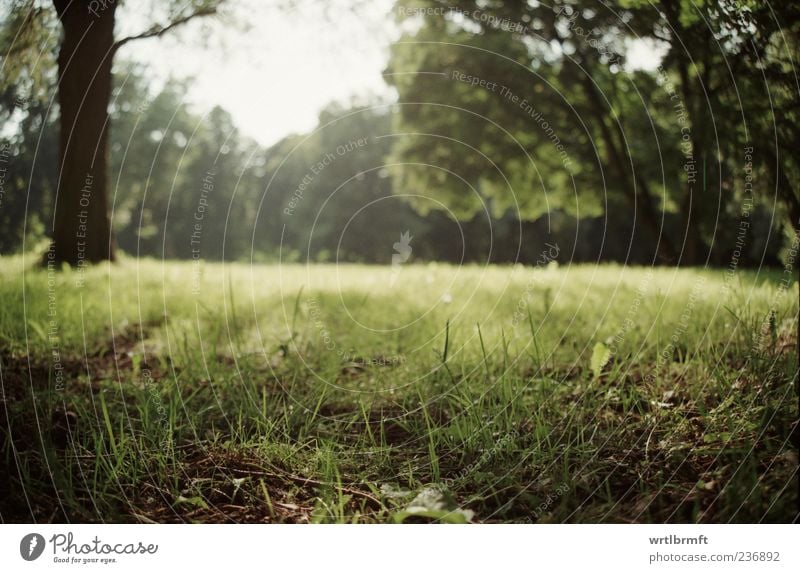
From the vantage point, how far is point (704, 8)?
8.34 feet

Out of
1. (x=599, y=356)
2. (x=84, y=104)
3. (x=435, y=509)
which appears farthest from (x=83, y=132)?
(x=599, y=356)

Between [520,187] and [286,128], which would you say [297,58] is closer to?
[286,128]

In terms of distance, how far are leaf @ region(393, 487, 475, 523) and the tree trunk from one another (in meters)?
3.13

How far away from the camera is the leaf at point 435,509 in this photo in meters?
1.65

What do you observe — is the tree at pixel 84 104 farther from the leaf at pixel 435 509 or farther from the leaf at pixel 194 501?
the leaf at pixel 435 509

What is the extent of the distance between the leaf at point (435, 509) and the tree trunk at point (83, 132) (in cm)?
313

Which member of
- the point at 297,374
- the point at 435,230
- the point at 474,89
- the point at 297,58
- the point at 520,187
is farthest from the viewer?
the point at 435,230

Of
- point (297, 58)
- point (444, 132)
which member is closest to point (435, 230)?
point (444, 132)

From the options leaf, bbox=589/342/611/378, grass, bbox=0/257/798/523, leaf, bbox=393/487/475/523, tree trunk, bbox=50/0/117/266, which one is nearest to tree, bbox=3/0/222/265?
tree trunk, bbox=50/0/117/266

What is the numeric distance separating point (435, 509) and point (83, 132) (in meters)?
4.13

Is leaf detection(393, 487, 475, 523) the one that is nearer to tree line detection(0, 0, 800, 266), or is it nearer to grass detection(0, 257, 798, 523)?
grass detection(0, 257, 798, 523)

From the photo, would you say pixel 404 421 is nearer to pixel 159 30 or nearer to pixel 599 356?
pixel 599 356

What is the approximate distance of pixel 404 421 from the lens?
2.24 m
